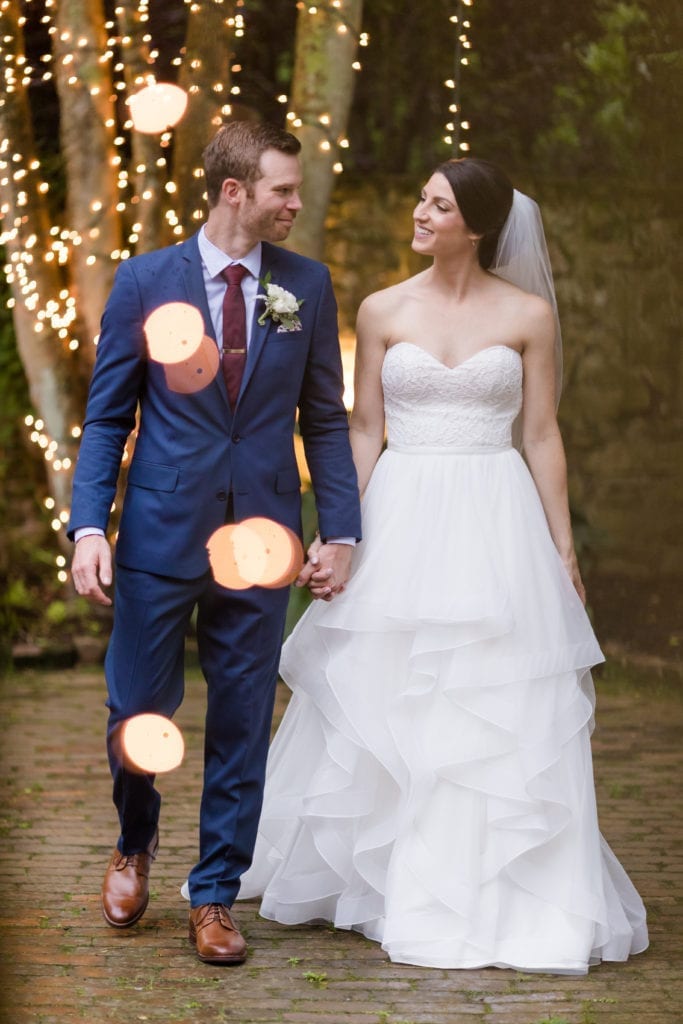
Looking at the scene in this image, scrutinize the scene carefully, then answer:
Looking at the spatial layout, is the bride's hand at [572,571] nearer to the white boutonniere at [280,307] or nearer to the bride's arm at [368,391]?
the bride's arm at [368,391]

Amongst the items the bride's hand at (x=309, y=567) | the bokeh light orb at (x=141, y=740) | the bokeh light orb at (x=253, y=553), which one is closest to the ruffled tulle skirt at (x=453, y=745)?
the bride's hand at (x=309, y=567)

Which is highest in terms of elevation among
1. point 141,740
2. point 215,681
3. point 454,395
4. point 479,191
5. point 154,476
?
point 479,191

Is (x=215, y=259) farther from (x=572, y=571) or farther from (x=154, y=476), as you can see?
(x=572, y=571)

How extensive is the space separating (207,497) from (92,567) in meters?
0.33

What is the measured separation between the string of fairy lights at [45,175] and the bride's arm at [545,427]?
10.7ft

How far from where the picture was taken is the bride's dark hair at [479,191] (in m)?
3.74

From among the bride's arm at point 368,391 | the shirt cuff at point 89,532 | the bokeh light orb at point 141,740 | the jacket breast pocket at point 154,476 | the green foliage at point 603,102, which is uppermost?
the green foliage at point 603,102

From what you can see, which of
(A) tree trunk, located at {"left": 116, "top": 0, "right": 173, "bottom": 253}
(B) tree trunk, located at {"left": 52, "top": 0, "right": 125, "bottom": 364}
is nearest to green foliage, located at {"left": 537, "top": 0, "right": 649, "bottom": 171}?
(A) tree trunk, located at {"left": 116, "top": 0, "right": 173, "bottom": 253}

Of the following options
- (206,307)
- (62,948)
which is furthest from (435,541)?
(62,948)

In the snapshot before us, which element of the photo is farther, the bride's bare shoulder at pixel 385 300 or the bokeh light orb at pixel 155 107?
the bokeh light orb at pixel 155 107

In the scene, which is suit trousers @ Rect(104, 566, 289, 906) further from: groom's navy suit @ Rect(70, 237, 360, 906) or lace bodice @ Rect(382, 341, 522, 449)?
lace bodice @ Rect(382, 341, 522, 449)

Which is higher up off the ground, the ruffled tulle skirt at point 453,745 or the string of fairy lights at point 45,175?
the string of fairy lights at point 45,175

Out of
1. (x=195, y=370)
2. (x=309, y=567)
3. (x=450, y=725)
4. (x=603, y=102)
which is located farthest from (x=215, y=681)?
(x=603, y=102)

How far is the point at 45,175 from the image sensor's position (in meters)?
7.67
